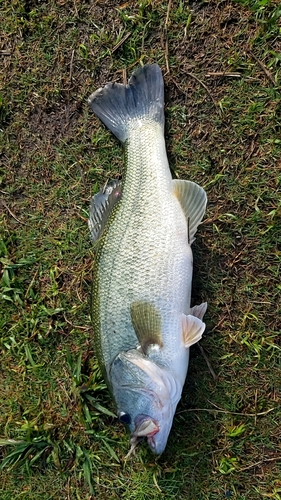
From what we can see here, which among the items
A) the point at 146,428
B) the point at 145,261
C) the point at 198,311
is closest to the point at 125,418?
the point at 146,428

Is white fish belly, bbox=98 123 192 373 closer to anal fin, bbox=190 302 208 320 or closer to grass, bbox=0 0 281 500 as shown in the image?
anal fin, bbox=190 302 208 320

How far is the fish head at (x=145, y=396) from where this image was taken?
267 cm

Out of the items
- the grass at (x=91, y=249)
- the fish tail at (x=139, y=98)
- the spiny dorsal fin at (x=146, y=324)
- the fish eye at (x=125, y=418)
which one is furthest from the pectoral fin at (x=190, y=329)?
the fish tail at (x=139, y=98)

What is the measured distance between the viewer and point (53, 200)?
11.4ft

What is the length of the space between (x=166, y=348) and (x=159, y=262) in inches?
17.9

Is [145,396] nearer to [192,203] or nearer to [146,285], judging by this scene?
[146,285]

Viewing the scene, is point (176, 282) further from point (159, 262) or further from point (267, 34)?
point (267, 34)

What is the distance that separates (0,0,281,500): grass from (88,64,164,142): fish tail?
0.58 ft

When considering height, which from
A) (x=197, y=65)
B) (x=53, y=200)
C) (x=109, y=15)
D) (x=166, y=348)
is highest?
(x=109, y=15)

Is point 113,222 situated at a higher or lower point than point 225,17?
lower

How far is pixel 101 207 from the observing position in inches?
120

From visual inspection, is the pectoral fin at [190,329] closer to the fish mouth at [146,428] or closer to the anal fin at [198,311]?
the anal fin at [198,311]

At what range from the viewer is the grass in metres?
3.11

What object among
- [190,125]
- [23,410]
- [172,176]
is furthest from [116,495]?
[190,125]
